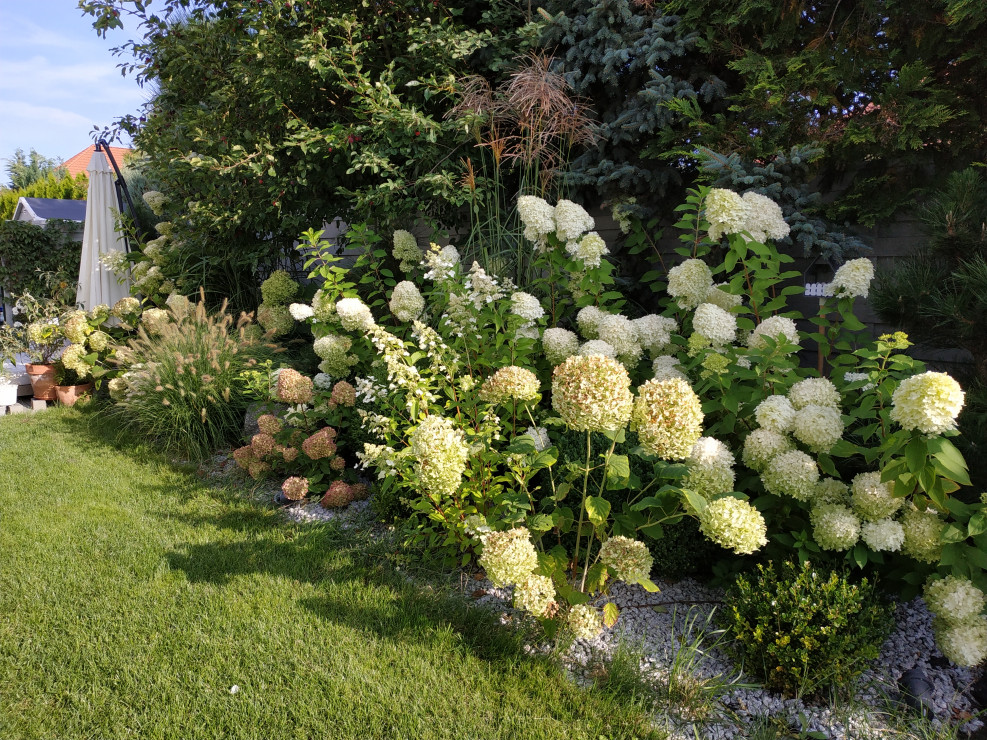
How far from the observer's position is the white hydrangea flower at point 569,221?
3.35 m

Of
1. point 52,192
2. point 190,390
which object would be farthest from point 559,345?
point 52,192

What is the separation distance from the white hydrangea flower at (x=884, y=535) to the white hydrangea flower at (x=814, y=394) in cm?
50

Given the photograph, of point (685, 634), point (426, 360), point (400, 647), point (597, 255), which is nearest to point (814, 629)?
point (685, 634)

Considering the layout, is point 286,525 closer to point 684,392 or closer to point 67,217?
point 684,392

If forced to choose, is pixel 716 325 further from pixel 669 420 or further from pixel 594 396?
pixel 594 396

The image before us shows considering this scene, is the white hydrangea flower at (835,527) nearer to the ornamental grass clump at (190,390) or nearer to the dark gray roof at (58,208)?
the ornamental grass clump at (190,390)

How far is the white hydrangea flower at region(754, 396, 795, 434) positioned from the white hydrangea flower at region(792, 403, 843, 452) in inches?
1.2

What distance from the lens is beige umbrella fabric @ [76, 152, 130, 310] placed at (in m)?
6.98

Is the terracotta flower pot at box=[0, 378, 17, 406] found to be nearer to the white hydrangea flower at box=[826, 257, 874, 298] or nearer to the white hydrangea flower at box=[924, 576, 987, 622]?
the white hydrangea flower at box=[826, 257, 874, 298]

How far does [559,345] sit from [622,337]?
0.34 m

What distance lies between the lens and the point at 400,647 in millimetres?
2359

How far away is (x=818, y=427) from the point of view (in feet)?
7.76

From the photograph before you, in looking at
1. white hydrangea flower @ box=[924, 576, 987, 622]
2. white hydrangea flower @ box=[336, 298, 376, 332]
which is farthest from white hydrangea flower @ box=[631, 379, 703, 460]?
white hydrangea flower @ box=[336, 298, 376, 332]

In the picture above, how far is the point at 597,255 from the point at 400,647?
7.24 ft
